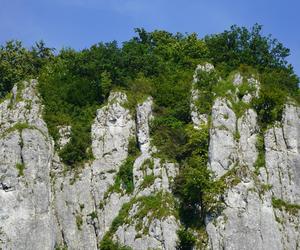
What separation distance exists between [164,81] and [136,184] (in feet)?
40.6

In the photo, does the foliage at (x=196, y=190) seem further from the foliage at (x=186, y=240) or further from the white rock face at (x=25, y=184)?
the white rock face at (x=25, y=184)

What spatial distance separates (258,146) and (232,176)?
5.32 meters

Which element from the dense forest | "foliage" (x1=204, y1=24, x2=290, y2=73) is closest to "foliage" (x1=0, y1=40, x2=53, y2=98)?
the dense forest

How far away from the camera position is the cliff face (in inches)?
1860

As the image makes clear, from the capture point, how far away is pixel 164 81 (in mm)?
59656

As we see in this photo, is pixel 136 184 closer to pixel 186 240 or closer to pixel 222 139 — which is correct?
pixel 186 240

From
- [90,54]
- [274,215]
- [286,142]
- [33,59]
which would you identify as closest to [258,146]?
[286,142]

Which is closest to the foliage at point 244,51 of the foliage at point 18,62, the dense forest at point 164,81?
the dense forest at point 164,81

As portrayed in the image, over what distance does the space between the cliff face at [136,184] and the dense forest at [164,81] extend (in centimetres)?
96

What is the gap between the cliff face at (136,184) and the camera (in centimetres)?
4725

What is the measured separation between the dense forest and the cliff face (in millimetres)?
960

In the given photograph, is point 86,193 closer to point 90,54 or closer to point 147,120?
point 147,120

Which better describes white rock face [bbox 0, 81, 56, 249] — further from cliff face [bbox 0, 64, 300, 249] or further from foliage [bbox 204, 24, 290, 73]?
foliage [bbox 204, 24, 290, 73]

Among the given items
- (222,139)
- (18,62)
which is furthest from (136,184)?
(18,62)
